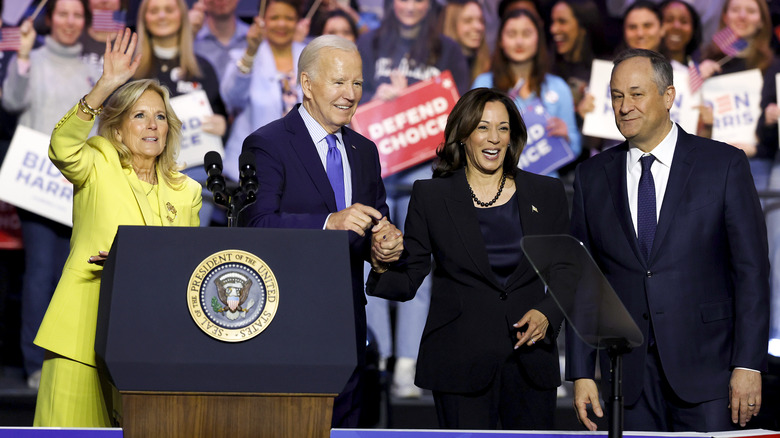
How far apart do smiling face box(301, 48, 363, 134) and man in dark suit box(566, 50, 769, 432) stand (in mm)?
803

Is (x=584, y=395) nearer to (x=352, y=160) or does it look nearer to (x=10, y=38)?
(x=352, y=160)

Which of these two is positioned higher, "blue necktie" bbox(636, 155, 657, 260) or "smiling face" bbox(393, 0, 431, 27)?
"smiling face" bbox(393, 0, 431, 27)

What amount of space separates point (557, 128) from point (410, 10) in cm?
110

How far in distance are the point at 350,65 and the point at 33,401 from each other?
300 centimetres

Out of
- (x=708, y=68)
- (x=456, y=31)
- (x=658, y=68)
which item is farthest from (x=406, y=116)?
(x=658, y=68)

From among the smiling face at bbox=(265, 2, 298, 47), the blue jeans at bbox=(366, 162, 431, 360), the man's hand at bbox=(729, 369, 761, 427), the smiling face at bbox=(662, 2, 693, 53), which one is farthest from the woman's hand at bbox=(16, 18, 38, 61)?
the man's hand at bbox=(729, 369, 761, 427)

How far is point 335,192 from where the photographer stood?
270 cm

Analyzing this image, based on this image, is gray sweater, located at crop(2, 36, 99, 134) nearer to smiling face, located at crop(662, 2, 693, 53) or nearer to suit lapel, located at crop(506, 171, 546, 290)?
suit lapel, located at crop(506, 171, 546, 290)

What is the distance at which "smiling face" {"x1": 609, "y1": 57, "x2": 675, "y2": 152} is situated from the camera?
8.08 feet

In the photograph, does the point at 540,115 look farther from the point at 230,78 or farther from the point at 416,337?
the point at 230,78

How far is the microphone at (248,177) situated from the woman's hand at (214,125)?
3106mm

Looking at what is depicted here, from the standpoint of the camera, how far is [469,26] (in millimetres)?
5211

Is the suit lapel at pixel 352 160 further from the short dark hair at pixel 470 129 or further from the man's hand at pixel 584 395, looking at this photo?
the man's hand at pixel 584 395

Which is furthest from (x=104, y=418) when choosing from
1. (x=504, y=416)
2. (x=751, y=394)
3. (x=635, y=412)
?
(x=751, y=394)
